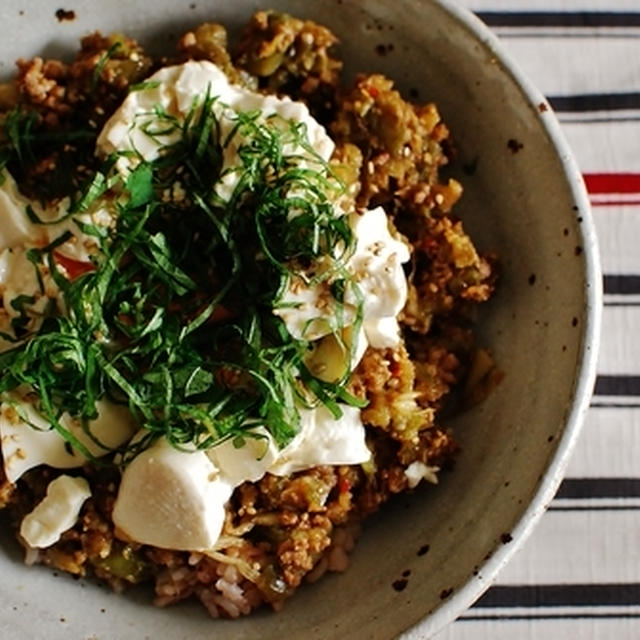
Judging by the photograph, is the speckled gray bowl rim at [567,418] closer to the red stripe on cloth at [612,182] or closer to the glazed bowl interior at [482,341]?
the glazed bowl interior at [482,341]

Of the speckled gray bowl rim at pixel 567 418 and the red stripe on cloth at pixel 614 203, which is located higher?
the red stripe on cloth at pixel 614 203

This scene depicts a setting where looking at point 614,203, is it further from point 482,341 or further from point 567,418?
point 567,418

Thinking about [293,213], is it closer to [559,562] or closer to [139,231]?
[139,231]

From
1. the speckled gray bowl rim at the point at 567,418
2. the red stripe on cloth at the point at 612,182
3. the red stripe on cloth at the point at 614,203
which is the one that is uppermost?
the red stripe on cloth at the point at 612,182

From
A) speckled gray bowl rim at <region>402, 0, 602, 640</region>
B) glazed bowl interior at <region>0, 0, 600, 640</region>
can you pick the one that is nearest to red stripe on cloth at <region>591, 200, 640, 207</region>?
glazed bowl interior at <region>0, 0, 600, 640</region>

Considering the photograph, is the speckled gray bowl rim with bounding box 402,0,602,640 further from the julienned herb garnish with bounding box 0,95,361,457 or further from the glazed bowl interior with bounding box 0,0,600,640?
the julienned herb garnish with bounding box 0,95,361,457

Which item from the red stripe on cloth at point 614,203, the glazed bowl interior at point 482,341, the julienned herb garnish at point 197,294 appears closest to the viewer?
the julienned herb garnish at point 197,294

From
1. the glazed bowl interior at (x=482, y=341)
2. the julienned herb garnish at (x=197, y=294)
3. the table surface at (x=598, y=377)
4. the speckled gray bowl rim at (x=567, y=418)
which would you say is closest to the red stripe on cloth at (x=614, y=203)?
the table surface at (x=598, y=377)
